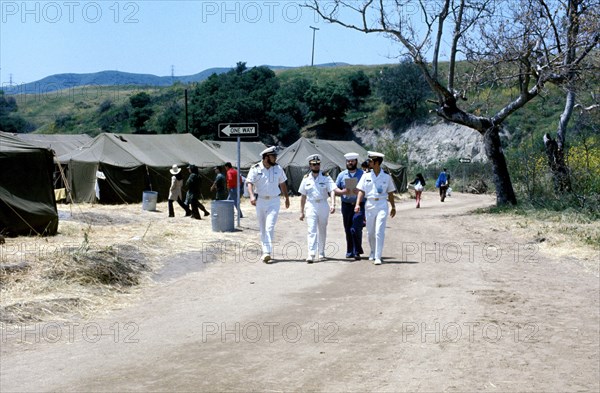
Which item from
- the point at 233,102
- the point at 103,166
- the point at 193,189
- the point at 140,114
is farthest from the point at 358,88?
the point at 193,189

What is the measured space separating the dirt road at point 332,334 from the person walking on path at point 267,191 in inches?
22.1

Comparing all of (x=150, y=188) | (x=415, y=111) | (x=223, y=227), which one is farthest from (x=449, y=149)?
(x=223, y=227)

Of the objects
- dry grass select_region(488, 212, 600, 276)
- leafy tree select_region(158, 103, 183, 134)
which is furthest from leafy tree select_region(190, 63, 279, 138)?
dry grass select_region(488, 212, 600, 276)

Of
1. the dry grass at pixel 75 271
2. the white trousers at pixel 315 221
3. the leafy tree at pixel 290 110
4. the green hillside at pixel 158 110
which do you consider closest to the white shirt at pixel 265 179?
the white trousers at pixel 315 221

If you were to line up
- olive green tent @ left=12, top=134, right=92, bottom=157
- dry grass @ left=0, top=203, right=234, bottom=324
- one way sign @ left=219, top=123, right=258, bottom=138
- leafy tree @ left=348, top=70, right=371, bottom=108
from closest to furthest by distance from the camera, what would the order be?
dry grass @ left=0, top=203, right=234, bottom=324 < one way sign @ left=219, top=123, right=258, bottom=138 < olive green tent @ left=12, top=134, right=92, bottom=157 < leafy tree @ left=348, top=70, right=371, bottom=108

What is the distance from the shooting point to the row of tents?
15.3 metres

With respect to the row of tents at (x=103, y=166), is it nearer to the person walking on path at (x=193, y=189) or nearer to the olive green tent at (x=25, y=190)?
the olive green tent at (x=25, y=190)

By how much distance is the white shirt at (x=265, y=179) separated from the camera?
13163mm

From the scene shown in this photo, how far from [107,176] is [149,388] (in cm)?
2483

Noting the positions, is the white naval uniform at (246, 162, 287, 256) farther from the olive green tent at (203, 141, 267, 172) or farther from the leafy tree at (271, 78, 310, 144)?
the leafy tree at (271, 78, 310, 144)

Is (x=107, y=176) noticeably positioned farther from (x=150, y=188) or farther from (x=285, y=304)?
(x=285, y=304)

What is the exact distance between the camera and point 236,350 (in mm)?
7359

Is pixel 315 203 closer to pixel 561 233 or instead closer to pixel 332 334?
pixel 332 334

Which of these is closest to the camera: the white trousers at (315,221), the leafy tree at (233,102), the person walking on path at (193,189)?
the white trousers at (315,221)
